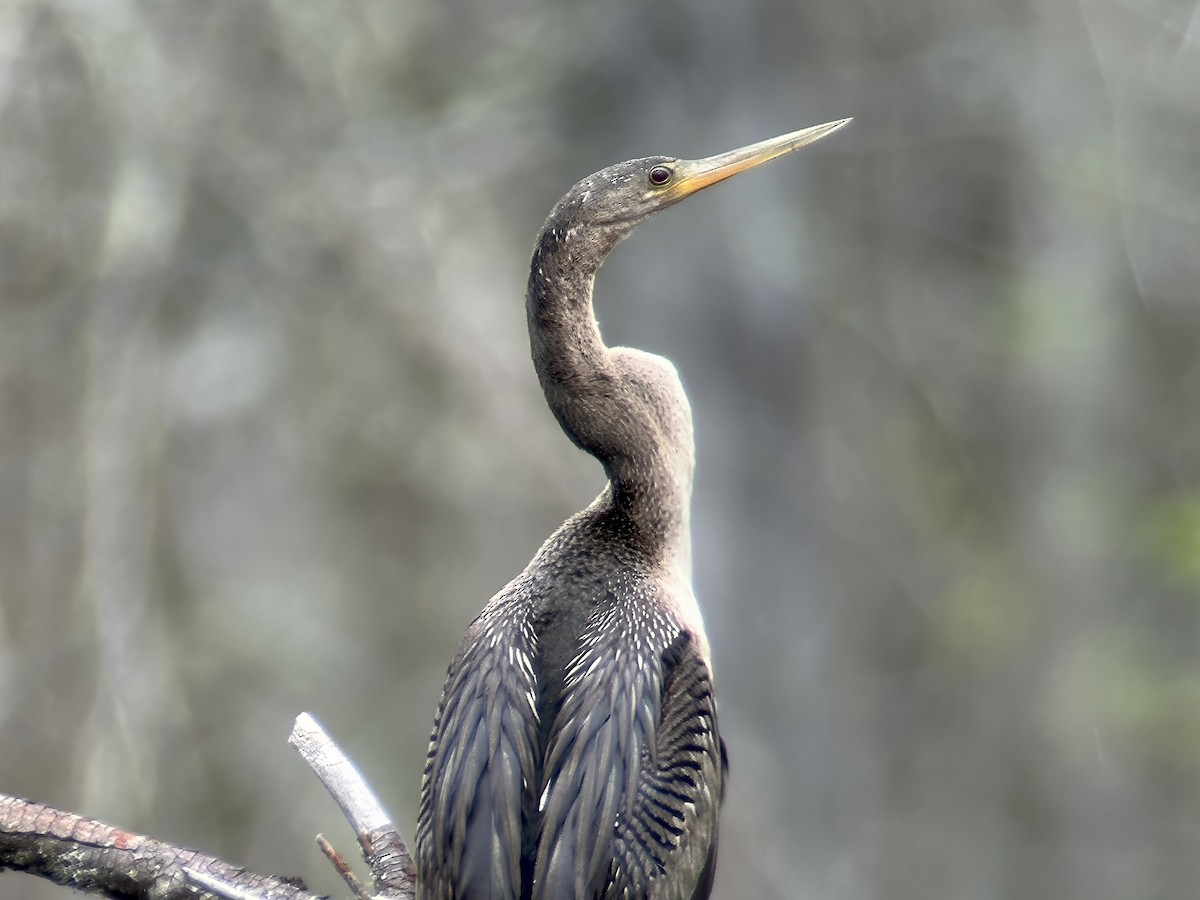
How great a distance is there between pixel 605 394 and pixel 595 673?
702 mm

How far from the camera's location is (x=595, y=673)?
3.17 metres

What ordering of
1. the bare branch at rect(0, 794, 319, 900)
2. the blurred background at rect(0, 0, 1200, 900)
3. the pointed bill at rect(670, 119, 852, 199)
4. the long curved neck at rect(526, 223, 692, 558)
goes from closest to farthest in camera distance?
the bare branch at rect(0, 794, 319, 900)
the long curved neck at rect(526, 223, 692, 558)
the pointed bill at rect(670, 119, 852, 199)
the blurred background at rect(0, 0, 1200, 900)

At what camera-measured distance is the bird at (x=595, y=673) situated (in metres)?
3.00

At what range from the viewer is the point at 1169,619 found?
9.18m

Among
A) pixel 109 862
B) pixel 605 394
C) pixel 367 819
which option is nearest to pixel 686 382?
pixel 605 394

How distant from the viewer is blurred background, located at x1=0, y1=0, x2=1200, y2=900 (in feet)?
21.5

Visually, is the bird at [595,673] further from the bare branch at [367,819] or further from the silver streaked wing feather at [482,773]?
the bare branch at [367,819]

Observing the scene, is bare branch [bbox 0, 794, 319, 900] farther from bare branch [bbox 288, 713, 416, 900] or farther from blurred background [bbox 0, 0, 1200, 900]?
blurred background [bbox 0, 0, 1200, 900]

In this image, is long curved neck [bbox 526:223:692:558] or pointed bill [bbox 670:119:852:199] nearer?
long curved neck [bbox 526:223:692:558]

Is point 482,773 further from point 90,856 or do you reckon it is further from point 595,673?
point 90,856

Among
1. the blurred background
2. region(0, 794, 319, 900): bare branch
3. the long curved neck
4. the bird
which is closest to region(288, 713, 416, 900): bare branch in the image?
the bird

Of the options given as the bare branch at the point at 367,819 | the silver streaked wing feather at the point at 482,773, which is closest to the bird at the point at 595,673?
the silver streaked wing feather at the point at 482,773

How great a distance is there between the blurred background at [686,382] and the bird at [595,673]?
3278mm

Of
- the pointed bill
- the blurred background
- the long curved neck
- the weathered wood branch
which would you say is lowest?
the weathered wood branch
